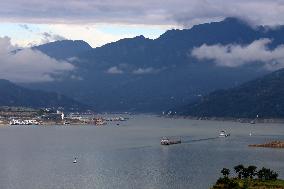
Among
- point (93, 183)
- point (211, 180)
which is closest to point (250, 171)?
point (211, 180)

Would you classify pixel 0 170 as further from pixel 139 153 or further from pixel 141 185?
pixel 139 153

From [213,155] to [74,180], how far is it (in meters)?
66.4

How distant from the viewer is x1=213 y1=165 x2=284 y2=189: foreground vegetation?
113125 millimetres

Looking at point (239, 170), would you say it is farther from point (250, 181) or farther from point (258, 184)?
point (258, 184)

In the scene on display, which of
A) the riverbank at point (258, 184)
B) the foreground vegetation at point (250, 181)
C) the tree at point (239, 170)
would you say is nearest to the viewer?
the foreground vegetation at point (250, 181)

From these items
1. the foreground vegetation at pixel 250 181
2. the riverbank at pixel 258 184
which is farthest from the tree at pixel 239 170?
the riverbank at pixel 258 184

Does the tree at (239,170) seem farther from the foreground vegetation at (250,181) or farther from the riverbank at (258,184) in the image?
the riverbank at (258,184)

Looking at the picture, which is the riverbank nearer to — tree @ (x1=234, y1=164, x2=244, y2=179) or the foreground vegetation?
the foreground vegetation

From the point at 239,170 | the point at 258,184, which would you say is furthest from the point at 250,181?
the point at 239,170

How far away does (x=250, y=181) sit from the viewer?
417 feet

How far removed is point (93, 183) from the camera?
135250 mm

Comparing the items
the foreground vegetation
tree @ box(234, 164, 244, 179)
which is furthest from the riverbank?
tree @ box(234, 164, 244, 179)

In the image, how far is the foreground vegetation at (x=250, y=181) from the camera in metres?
113

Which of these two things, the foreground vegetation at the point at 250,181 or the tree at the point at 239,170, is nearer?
the foreground vegetation at the point at 250,181
